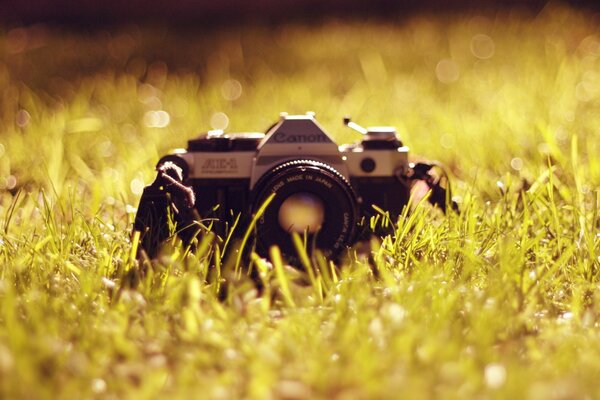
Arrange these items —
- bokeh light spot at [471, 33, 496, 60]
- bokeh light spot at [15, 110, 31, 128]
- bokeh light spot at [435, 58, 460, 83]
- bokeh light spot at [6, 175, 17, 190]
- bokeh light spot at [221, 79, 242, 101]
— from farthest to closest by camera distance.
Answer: bokeh light spot at [471, 33, 496, 60] < bokeh light spot at [435, 58, 460, 83] < bokeh light spot at [221, 79, 242, 101] < bokeh light spot at [15, 110, 31, 128] < bokeh light spot at [6, 175, 17, 190]

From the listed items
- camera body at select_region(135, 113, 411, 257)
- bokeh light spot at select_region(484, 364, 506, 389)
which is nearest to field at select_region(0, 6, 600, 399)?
bokeh light spot at select_region(484, 364, 506, 389)

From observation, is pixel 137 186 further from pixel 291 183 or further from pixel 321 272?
pixel 321 272

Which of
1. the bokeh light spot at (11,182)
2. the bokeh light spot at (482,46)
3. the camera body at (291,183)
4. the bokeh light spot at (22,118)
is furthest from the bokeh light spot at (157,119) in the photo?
the bokeh light spot at (482,46)

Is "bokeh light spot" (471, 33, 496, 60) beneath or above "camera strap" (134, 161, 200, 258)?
above

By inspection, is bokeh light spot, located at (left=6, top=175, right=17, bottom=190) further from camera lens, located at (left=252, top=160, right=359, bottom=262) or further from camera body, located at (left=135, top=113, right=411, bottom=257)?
camera lens, located at (left=252, top=160, right=359, bottom=262)

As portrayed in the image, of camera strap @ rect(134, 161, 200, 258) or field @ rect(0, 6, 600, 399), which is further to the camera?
camera strap @ rect(134, 161, 200, 258)

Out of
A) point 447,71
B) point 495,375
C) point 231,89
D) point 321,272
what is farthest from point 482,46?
point 495,375

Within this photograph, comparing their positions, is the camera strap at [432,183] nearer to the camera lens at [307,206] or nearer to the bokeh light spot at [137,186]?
the camera lens at [307,206]

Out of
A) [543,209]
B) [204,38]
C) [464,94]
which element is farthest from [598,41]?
[543,209]
